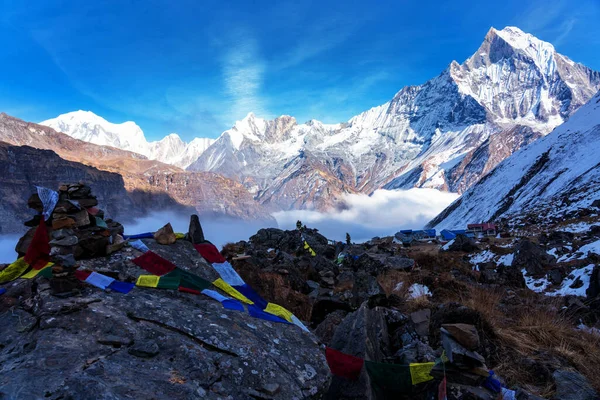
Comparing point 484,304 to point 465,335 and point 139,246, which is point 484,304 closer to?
point 465,335

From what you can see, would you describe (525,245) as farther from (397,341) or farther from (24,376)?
(24,376)

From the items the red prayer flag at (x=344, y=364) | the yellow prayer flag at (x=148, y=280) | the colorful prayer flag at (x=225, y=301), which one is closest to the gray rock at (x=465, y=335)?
the red prayer flag at (x=344, y=364)

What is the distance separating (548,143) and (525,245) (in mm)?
98223

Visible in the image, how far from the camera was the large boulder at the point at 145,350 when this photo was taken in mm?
3305

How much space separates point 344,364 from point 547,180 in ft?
304

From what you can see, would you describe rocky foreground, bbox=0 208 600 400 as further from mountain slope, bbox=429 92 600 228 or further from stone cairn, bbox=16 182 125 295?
mountain slope, bbox=429 92 600 228

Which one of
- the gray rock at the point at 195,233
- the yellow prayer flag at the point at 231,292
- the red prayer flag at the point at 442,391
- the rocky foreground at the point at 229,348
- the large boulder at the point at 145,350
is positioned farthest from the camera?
the gray rock at the point at 195,233

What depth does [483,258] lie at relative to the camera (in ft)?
89.6

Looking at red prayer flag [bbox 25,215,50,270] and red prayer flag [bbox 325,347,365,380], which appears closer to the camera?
red prayer flag [bbox 325,347,365,380]

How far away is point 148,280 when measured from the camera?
5.90 m

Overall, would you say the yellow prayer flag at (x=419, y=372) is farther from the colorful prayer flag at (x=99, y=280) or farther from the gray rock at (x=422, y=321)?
the colorful prayer flag at (x=99, y=280)

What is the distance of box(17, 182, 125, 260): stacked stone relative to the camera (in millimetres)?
5910

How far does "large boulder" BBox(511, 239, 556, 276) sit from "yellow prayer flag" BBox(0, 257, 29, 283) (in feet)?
69.8

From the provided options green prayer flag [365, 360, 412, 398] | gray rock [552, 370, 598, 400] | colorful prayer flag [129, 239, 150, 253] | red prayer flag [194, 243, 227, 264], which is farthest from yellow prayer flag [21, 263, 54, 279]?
gray rock [552, 370, 598, 400]
